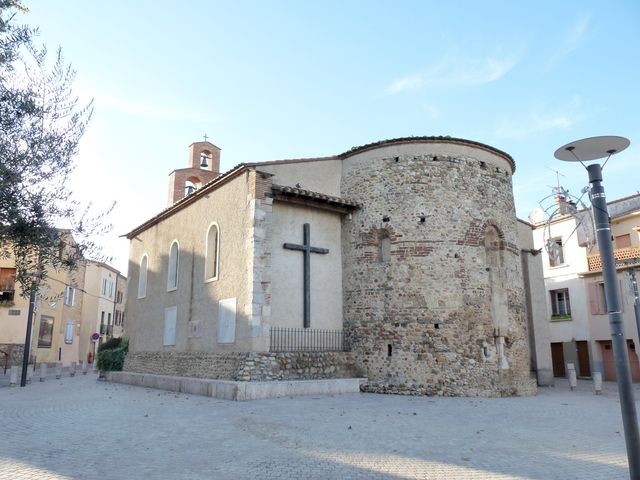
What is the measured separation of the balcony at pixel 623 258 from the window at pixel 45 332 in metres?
32.4

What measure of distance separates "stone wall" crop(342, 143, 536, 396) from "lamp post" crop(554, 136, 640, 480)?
365 inches

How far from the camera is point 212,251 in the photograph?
640 inches

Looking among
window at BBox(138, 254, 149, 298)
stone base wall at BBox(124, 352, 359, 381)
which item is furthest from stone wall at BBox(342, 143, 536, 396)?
window at BBox(138, 254, 149, 298)

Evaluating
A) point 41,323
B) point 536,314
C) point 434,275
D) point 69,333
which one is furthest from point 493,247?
point 69,333

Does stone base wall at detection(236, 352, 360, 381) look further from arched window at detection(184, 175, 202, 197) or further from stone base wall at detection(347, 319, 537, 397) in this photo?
arched window at detection(184, 175, 202, 197)

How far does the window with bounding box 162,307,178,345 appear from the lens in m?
17.7

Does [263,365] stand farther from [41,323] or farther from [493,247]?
[41,323]

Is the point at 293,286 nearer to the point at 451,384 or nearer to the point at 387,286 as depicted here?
the point at 387,286

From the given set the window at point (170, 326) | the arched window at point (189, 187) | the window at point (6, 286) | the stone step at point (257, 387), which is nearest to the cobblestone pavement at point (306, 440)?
the stone step at point (257, 387)

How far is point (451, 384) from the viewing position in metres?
13.8

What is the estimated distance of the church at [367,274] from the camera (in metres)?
13.9

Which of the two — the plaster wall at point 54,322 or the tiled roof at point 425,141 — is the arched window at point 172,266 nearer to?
the tiled roof at point 425,141

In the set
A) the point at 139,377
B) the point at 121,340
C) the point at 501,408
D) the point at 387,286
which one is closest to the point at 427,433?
the point at 501,408

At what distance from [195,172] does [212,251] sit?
7.87 metres
